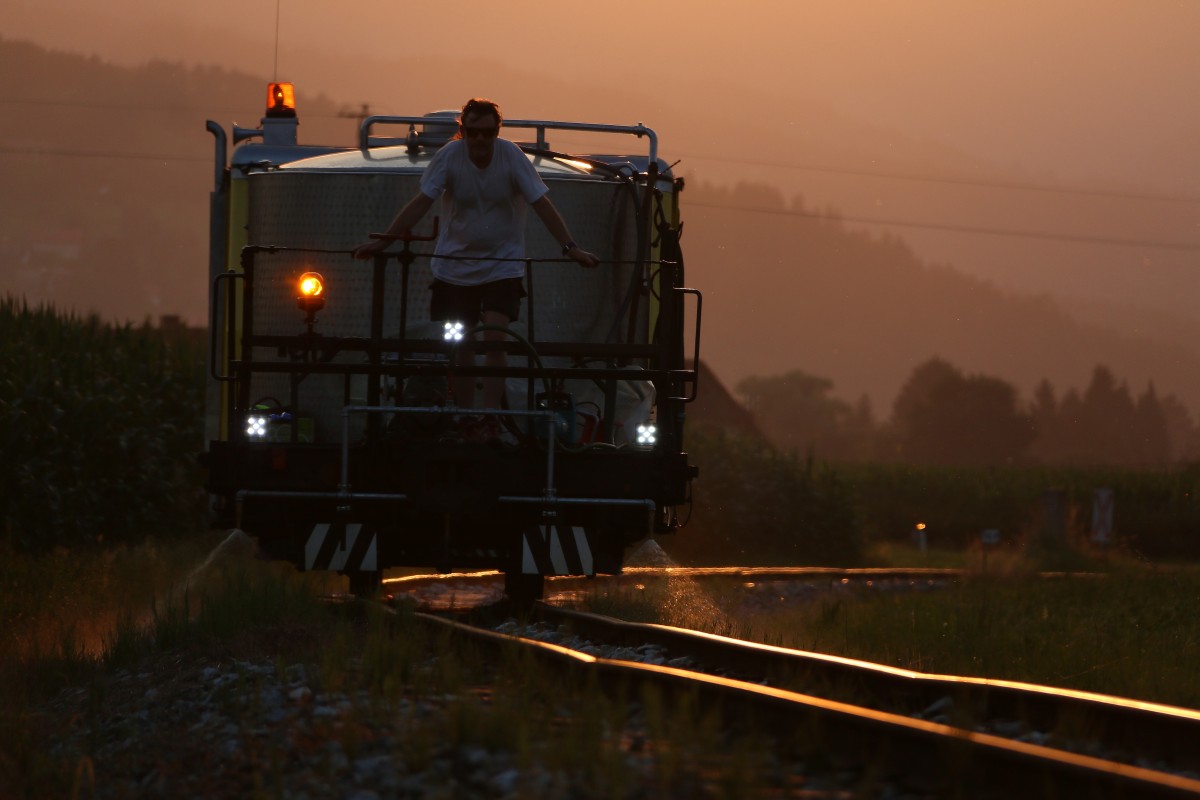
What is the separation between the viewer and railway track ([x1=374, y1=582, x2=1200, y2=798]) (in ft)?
15.9

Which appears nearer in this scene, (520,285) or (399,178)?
(520,285)

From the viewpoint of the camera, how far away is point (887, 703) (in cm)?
709

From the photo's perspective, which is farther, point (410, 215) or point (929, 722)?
point (410, 215)

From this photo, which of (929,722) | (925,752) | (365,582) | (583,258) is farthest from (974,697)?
(365,582)

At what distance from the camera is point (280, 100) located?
12898 mm

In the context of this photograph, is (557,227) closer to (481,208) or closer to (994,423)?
(481,208)

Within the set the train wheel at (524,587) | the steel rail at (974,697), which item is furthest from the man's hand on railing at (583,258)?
the train wheel at (524,587)

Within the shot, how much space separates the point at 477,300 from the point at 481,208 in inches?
20.9

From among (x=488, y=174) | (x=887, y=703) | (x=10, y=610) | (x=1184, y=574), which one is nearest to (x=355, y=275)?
(x=488, y=174)

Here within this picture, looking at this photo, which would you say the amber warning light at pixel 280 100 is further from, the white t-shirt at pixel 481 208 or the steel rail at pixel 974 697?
the steel rail at pixel 974 697

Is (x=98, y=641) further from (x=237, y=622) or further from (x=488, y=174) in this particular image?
(x=488, y=174)

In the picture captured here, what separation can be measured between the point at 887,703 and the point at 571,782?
2.43m

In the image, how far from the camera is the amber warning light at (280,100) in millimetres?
12766

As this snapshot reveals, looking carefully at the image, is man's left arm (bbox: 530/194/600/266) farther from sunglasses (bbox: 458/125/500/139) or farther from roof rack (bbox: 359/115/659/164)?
roof rack (bbox: 359/115/659/164)
